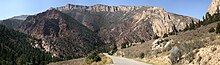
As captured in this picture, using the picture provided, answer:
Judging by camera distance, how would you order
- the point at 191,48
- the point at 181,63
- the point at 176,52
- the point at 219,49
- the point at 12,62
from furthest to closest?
the point at 12,62, the point at 191,48, the point at 176,52, the point at 181,63, the point at 219,49

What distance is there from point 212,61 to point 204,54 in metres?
3.75

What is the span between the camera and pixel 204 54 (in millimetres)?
32000

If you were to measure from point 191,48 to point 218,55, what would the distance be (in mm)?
9563

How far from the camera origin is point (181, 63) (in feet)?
110

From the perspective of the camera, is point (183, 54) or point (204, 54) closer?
point (204, 54)

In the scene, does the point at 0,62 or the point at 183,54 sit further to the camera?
the point at 0,62

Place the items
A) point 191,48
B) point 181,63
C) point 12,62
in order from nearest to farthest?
point 181,63, point 191,48, point 12,62

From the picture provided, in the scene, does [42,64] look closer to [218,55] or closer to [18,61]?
[18,61]

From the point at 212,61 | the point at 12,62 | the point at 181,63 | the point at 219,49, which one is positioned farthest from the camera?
the point at 12,62

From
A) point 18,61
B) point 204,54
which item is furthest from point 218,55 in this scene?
point 18,61

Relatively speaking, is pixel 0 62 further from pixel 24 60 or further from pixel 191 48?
pixel 191 48

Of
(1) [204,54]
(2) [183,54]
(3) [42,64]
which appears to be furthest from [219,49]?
(3) [42,64]

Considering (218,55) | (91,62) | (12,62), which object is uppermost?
(218,55)

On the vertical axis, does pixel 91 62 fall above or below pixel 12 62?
above
